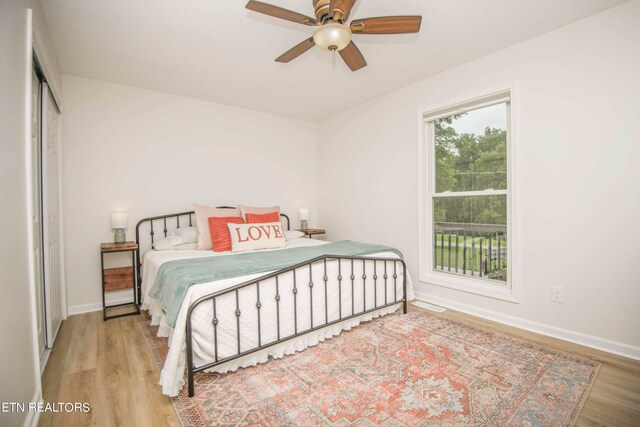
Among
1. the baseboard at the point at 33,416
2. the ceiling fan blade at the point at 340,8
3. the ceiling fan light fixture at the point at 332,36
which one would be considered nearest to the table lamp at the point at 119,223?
the baseboard at the point at 33,416

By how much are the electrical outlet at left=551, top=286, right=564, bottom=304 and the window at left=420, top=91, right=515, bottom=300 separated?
31cm

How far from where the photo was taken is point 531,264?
2.60 metres

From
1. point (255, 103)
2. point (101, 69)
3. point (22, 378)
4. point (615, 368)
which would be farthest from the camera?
point (255, 103)

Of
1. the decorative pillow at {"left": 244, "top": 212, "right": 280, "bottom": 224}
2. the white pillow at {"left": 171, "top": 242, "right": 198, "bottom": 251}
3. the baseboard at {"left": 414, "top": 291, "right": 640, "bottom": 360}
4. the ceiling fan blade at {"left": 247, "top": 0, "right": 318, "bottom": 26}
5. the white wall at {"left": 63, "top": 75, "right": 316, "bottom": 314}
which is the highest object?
the ceiling fan blade at {"left": 247, "top": 0, "right": 318, "bottom": 26}

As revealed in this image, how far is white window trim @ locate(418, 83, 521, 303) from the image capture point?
105 inches

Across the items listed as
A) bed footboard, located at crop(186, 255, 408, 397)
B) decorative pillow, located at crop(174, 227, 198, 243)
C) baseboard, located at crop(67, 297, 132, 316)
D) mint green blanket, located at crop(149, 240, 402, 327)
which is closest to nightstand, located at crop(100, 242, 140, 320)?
baseboard, located at crop(67, 297, 132, 316)

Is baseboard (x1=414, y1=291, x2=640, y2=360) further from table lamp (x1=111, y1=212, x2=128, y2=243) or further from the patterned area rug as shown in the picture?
table lamp (x1=111, y1=212, x2=128, y2=243)

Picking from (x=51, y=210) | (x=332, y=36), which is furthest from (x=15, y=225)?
(x=332, y=36)

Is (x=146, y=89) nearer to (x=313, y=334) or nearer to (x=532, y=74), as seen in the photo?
(x=313, y=334)

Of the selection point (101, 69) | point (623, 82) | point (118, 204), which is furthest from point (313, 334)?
point (101, 69)

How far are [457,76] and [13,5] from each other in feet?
10.6

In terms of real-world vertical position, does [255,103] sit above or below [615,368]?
above

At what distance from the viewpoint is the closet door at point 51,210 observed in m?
2.34

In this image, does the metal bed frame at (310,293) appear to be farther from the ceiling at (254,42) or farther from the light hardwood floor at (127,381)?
the ceiling at (254,42)
